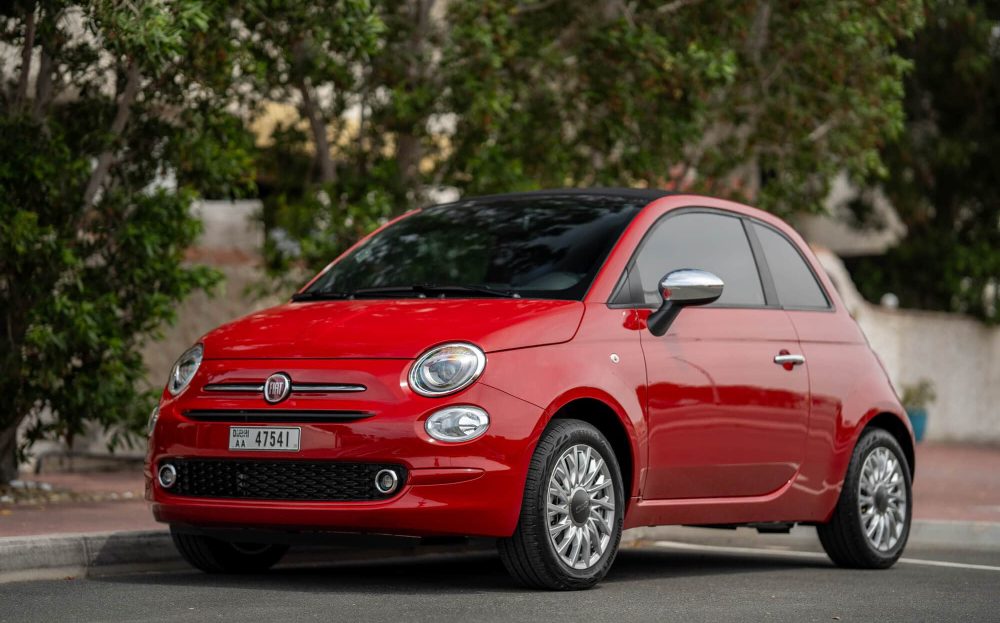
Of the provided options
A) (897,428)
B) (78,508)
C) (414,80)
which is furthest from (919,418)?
(78,508)

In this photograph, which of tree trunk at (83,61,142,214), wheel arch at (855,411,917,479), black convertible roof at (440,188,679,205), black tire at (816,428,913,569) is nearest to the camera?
black convertible roof at (440,188,679,205)

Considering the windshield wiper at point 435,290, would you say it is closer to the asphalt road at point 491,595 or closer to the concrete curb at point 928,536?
the asphalt road at point 491,595

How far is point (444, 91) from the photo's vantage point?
43.6 ft

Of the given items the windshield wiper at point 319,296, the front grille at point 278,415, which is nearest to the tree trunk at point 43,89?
the windshield wiper at point 319,296

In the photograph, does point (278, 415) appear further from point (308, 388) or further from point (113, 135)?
point (113, 135)

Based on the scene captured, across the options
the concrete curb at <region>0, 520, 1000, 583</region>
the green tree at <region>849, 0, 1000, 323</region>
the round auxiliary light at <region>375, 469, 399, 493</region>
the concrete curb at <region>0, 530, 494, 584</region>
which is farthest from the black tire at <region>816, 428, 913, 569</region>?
the green tree at <region>849, 0, 1000, 323</region>

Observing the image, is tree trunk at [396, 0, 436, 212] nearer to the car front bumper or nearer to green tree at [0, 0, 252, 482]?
green tree at [0, 0, 252, 482]

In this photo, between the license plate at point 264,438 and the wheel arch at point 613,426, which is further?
the wheel arch at point 613,426

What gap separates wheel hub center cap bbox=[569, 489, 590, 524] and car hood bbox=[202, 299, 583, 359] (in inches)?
25.6

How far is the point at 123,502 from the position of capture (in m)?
11.1

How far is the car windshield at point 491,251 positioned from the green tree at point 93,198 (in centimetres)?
244

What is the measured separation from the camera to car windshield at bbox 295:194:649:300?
7.78 m

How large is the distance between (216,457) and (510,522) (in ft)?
4.16

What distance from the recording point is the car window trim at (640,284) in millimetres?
7734
